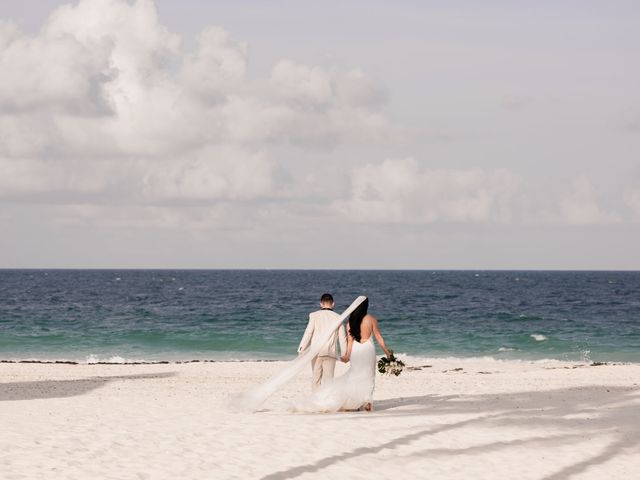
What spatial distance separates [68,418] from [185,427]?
7.30ft

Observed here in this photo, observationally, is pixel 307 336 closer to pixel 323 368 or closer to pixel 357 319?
pixel 323 368

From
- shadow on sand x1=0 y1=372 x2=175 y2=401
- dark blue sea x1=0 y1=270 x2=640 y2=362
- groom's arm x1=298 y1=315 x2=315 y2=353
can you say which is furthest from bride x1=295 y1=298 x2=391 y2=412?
dark blue sea x1=0 y1=270 x2=640 y2=362

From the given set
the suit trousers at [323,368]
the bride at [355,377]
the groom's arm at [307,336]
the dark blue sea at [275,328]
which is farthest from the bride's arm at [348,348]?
the dark blue sea at [275,328]

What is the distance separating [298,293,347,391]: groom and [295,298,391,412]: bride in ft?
0.78

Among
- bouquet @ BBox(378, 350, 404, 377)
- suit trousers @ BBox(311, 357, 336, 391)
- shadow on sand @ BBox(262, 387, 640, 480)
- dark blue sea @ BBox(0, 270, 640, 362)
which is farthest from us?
dark blue sea @ BBox(0, 270, 640, 362)

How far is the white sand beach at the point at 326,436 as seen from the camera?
11.3 m

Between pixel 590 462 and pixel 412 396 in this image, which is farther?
pixel 412 396

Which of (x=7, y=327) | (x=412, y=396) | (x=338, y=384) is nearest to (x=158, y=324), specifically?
(x=7, y=327)

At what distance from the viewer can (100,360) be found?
40.4 m

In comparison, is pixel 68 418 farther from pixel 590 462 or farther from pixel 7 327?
pixel 7 327

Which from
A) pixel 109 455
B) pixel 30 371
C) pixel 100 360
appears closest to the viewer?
pixel 109 455

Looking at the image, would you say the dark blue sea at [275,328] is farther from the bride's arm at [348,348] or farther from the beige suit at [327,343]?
the bride's arm at [348,348]

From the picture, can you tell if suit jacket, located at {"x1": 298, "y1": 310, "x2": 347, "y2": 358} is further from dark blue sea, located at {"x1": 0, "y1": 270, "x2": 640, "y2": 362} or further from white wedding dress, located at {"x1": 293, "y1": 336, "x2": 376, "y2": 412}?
dark blue sea, located at {"x1": 0, "y1": 270, "x2": 640, "y2": 362}

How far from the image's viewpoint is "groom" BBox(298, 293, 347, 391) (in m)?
15.8
